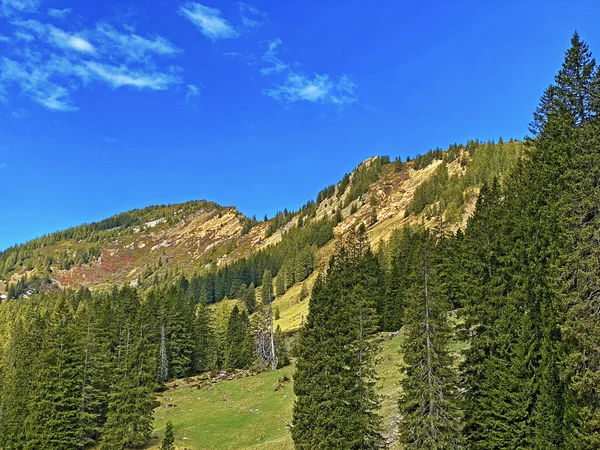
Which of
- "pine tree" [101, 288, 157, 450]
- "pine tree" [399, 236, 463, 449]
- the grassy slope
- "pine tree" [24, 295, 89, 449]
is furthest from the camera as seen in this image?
"pine tree" [24, 295, 89, 449]

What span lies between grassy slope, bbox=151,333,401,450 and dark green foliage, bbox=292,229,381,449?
89.5 inches

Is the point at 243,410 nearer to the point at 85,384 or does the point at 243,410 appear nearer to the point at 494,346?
the point at 85,384

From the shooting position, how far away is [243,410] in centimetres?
5225

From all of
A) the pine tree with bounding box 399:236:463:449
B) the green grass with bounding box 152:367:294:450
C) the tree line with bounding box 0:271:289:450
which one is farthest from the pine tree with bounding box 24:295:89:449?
the pine tree with bounding box 399:236:463:449

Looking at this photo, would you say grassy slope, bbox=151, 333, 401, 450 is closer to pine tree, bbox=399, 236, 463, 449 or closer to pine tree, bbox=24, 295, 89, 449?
pine tree, bbox=399, 236, 463, 449

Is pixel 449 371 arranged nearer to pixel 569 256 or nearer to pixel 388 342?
pixel 569 256

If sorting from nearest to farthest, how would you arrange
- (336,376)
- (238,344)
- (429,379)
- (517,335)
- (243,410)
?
(517,335) → (429,379) → (336,376) → (243,410) → (238,344)

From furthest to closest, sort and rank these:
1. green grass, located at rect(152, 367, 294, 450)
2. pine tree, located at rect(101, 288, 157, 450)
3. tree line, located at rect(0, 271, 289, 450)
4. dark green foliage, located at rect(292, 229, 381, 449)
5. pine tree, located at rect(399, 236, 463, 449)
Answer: tree line, located at rect(0, 271, 289, 450)
pine tree, located at rect(101, 288, 157, 450)
green grass, located at rect(152, 367, 294, 450)
dark green foliage, located at rect(292, 229, 381, 449)
pine tree, located at rect(399, 236, 463, 449)

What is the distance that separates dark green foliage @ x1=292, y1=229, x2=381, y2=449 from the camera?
30.0 meters

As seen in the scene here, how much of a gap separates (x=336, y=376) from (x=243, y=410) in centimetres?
2570

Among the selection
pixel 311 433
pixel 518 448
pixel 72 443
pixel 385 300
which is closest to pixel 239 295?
pixel 385 300

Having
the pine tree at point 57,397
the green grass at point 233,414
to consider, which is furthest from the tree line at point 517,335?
the pine tree at point 57,397

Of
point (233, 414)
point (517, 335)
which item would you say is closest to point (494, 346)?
point (517, 335)

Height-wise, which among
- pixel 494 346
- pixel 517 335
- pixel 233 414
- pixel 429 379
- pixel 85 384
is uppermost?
pixel 517 335
